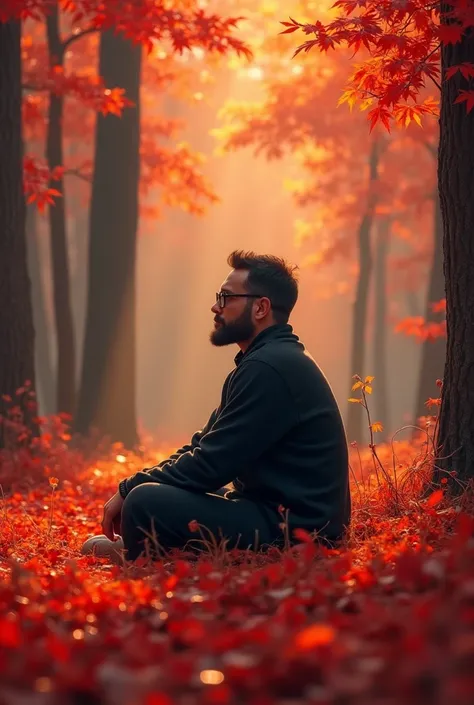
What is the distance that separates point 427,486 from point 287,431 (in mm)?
1299

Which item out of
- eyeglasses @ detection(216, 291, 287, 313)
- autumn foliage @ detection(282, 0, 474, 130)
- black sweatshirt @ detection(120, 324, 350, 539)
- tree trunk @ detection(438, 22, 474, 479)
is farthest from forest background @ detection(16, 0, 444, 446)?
black sweatshirt @ detection(120, 324, 350, 539)

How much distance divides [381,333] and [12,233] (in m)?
14.4

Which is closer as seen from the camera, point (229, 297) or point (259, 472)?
point (259, 472)

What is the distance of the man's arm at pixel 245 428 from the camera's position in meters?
4.78

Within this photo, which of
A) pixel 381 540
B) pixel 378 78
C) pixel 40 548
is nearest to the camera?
pixel 381 540

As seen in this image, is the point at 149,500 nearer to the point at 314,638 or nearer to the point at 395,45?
the point at 314,638

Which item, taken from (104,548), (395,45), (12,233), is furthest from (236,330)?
(12,233)

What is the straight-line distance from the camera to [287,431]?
487 centimetres

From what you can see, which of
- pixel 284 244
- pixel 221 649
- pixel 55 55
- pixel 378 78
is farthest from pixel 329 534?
pixel 284 244

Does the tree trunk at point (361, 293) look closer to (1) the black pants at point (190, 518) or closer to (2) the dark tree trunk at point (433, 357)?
(2) the dark tree trunk at point (433, 357)

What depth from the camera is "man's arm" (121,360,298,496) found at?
4.78m

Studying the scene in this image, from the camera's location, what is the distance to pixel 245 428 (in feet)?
15.7

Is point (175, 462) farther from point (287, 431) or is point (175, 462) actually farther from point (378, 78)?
point (378, 78)

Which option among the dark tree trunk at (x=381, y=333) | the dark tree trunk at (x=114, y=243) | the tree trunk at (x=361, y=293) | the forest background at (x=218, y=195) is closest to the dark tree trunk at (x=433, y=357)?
the forest background at (x=218, y=195)
